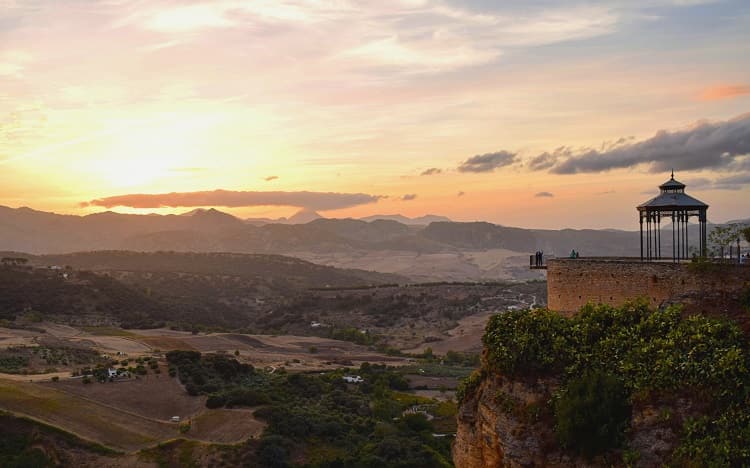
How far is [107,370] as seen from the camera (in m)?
40.2

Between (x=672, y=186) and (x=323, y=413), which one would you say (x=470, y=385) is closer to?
(x=672, y=186)

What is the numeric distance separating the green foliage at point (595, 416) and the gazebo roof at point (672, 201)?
306 inches

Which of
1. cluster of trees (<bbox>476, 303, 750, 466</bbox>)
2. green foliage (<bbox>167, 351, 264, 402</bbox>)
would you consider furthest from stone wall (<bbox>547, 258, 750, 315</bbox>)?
green foliage (<bbox>167, 351, 264, 402</bbox>)

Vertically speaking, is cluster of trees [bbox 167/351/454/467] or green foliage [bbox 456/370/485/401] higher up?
green foliage [bbox 456/370/485/401]

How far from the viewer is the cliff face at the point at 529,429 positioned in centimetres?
1380

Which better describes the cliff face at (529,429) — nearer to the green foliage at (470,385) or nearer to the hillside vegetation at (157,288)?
the green foliage at (470,385)

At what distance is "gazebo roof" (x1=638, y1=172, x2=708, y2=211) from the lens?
2041 cm

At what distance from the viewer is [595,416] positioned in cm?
1435

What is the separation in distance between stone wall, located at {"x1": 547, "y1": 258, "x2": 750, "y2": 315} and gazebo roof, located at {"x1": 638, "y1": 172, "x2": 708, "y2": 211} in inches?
112

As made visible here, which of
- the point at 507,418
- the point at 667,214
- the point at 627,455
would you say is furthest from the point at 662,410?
→ the point at 667,214

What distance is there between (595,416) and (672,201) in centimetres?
912

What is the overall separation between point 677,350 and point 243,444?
22.6m

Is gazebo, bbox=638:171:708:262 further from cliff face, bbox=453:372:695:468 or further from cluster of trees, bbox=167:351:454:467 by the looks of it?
cluster of trees, bbox=167:351:454:467

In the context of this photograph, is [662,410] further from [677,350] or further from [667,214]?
[667,214]
